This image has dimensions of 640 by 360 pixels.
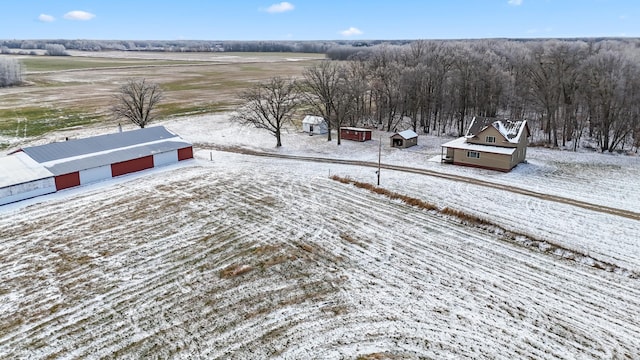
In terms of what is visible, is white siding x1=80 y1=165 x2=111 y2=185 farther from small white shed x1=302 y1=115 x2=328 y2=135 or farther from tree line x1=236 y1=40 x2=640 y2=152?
small white shed x1=302 y1=115 x2=328 y2=135

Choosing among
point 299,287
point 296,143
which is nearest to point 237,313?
point 299,287

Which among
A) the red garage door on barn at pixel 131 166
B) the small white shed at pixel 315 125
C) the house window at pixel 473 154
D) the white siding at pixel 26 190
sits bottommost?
the white siding at pixel 26 190

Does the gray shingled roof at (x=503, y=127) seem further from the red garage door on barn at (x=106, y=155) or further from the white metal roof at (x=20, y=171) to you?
the white metal roof at (x=20, y=171)

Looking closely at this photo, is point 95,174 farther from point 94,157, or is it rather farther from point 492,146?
point 492,146

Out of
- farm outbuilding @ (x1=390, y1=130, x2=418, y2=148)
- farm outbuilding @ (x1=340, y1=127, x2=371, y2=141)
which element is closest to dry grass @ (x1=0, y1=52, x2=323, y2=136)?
farm outbuilding @ (x1=340, y1=127, x2=371, y2=141)

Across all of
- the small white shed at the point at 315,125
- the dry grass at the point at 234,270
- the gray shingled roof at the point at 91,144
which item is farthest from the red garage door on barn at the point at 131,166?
the small white shed at the point at 315,125

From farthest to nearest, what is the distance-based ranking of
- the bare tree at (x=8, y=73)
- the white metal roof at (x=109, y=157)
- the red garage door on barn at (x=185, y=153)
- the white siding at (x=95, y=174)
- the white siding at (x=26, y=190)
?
the bare tree at (x=8, y=73), the red garage door on barn at (x=185, y=153), the white siding at (x=95, y=174), the white metal roof at (x=109, y=157), the white siding at (x=26, y=190)

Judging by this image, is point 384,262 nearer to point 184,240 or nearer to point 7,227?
point 184,240
